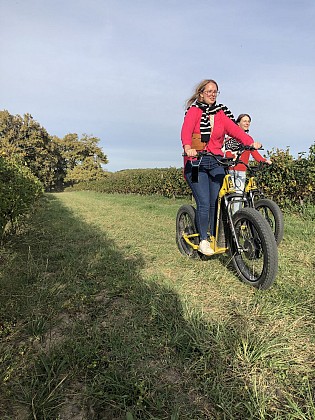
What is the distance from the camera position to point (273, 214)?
11.9 feet

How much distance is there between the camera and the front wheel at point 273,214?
3579mm

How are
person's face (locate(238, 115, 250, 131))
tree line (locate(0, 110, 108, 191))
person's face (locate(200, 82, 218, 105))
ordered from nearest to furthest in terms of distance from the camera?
person's face (locate(200, 82, 218, 105)), person's face (locate(238, 115, 250, 131)), tree line (locate(0, 110, 108, 191))

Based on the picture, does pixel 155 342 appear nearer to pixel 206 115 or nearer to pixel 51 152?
pixel 206 115

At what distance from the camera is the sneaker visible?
3.20 m

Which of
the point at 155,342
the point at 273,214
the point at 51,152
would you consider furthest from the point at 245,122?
the point at 51,152

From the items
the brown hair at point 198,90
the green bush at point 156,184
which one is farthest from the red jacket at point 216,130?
the green bush at point 156,184

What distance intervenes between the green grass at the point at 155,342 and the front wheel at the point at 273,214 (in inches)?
A: 15.4

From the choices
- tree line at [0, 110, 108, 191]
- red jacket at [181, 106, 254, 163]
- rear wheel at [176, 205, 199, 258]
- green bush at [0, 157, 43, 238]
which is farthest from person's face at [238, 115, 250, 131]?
tree line at [0, 110, 108, 191]

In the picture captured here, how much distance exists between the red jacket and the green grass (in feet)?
5.03

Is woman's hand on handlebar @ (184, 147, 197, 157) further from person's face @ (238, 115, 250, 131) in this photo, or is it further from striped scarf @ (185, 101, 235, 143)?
A: person's face @ (238, 115, 250, 131)

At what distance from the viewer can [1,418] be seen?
52.2 inches

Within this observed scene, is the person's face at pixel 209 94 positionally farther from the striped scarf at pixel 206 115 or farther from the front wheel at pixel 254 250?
the front wheel at pixel 254 250

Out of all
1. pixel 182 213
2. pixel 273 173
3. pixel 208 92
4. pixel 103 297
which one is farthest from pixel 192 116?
pixel 273 173

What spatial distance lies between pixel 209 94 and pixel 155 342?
2.70 meters
